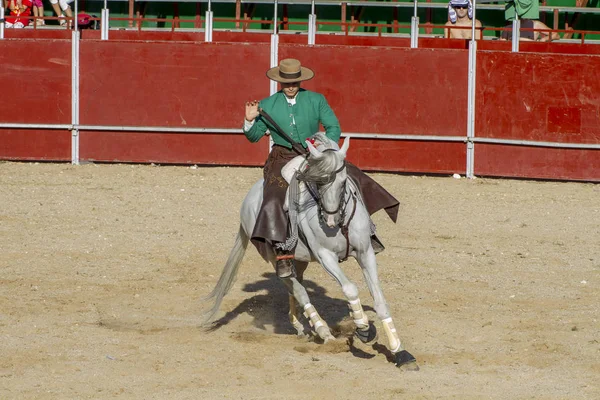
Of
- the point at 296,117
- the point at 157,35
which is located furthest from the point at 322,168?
the point at 157,35

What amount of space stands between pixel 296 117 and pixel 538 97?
28.1 feet

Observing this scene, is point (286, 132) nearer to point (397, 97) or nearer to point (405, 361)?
point (405, 361)

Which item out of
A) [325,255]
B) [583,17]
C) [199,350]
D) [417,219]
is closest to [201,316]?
[199,350]

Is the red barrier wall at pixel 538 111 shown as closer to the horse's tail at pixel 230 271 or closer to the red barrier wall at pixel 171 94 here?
the red barrier wall at pixel 171 94

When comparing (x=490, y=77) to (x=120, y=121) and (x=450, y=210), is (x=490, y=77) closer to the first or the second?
(x=450, y=210)

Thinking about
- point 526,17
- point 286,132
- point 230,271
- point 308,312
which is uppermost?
point 526,17

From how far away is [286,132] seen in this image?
8695mm

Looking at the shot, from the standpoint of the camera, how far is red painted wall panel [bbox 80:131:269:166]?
56.5 feet

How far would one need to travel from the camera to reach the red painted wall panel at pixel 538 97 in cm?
1622

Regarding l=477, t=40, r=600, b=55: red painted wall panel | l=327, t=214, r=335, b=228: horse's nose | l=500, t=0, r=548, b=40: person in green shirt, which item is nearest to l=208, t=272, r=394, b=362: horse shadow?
l=327, t=214, r=335, b=228: horse's nose

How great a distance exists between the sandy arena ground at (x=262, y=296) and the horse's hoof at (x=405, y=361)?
0.20 feet

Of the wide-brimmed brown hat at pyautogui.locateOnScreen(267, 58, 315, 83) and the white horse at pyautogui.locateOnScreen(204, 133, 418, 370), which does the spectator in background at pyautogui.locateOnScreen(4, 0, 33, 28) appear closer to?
the wide-brimmed brown hat at pyautogui.locateOnScreen(267, 58, 315, 83)

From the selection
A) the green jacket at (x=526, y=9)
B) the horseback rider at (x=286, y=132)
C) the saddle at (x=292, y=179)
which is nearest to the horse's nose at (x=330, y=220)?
the saddle at (x=292, y=179)

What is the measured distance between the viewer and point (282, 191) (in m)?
8.39
